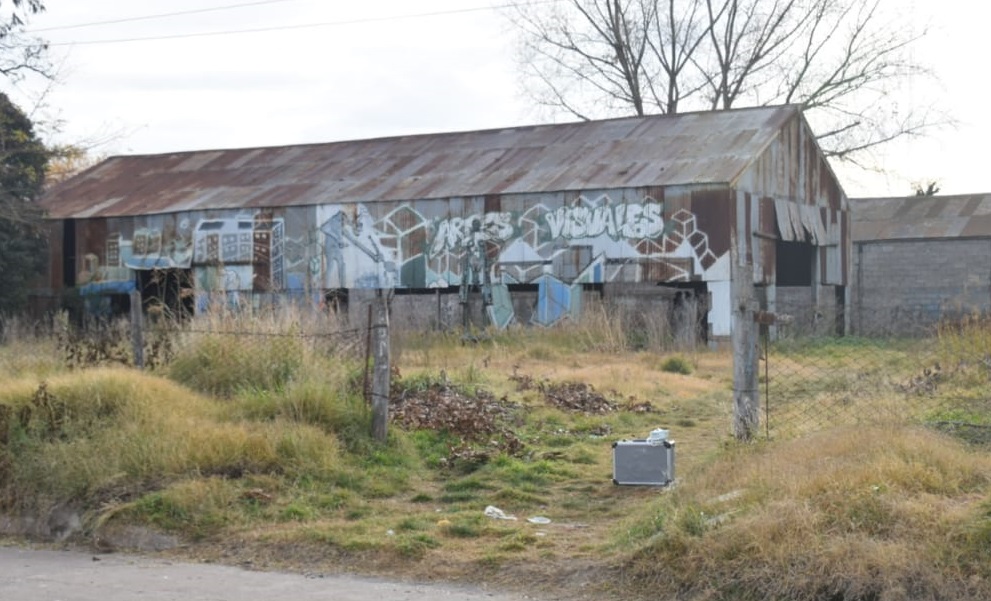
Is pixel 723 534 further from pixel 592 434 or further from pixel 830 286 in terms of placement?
pixel 830 286

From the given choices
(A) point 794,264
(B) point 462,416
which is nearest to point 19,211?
(B) point 462,416

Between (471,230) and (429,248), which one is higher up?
(471,230)

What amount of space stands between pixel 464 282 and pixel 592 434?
1770cm

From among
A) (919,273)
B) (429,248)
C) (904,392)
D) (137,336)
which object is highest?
(429,248)

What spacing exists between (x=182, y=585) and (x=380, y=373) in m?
3.62

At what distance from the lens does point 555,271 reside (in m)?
29.8

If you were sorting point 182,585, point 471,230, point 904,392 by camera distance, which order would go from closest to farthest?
point 182,585
point 904,392
point 471,230

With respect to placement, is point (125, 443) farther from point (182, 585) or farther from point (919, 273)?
point (919, 273)

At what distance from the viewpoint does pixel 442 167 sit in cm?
3362

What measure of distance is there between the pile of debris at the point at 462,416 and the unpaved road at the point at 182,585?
3.57m

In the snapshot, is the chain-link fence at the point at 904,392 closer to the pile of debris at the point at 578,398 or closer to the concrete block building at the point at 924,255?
the pile of debris at the point at 578,398

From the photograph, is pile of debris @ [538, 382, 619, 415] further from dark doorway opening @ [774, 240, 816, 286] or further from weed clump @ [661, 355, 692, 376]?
dark doorway opening @ [774, 240, 816, 286]

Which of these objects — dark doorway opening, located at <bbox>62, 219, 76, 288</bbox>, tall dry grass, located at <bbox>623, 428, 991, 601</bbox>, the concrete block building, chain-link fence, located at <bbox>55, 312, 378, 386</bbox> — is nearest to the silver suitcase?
tall dry grass, located at <bbox>623, 428, 991, 601</bbox>

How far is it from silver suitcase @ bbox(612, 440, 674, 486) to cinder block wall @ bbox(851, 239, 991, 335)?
96.0 feet
